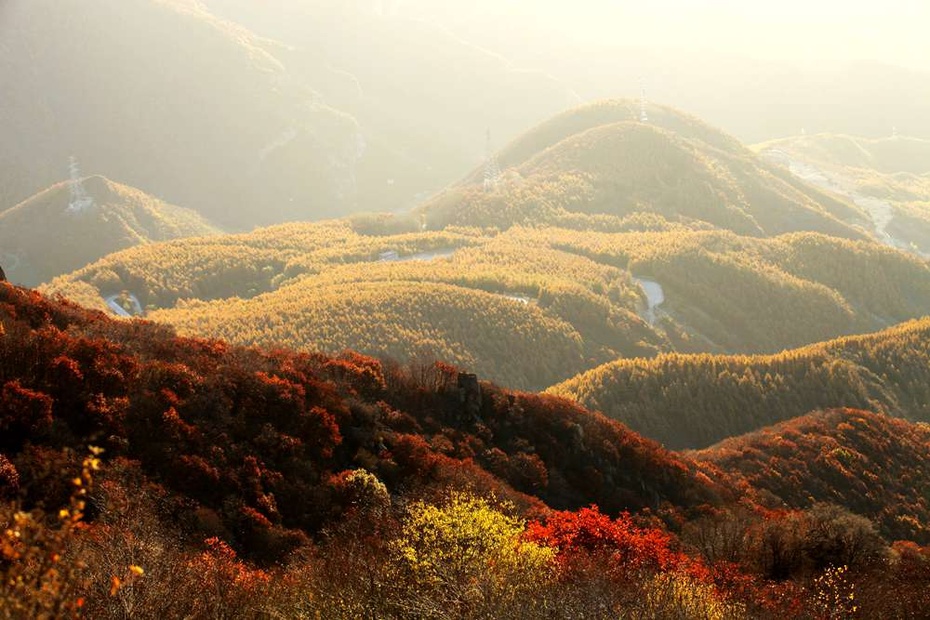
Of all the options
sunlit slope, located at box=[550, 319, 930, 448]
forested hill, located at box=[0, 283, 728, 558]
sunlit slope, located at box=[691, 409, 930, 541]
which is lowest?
sunlit slope, located at box=[550, 319, 930, 448]

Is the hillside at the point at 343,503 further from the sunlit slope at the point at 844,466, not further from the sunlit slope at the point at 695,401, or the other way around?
the sunlit slope at the point at 695,401

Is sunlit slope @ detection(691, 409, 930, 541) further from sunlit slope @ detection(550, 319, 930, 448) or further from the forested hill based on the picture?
→ sunlit slope @ detection(550, 319, 930, 448)

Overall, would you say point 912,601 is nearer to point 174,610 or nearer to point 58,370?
point 174,610

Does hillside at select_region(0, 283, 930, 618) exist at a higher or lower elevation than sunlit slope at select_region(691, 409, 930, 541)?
higher

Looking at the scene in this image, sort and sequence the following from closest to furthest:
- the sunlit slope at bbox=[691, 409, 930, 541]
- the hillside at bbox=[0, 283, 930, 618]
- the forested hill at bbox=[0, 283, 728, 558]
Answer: the hillside at bbox=[0, 283, 930, 618], the forested hill at bbox=[0, 283, 728, 558], the sunlit slope at bbox=[691, 409, 930, 541]

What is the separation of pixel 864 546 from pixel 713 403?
11441 cm

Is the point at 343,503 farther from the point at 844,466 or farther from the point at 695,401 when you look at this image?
the point at 695,401

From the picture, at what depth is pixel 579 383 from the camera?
196000 mm

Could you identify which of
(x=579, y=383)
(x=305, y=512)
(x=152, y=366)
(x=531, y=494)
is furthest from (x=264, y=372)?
(x=579, y=383)

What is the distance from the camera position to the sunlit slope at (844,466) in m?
129

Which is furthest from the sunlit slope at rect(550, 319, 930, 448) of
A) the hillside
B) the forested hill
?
the forested hill

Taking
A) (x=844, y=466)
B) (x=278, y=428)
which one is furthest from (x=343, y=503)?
(x=844, y=466)

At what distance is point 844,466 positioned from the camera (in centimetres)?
13800

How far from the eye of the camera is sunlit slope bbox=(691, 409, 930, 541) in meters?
129
